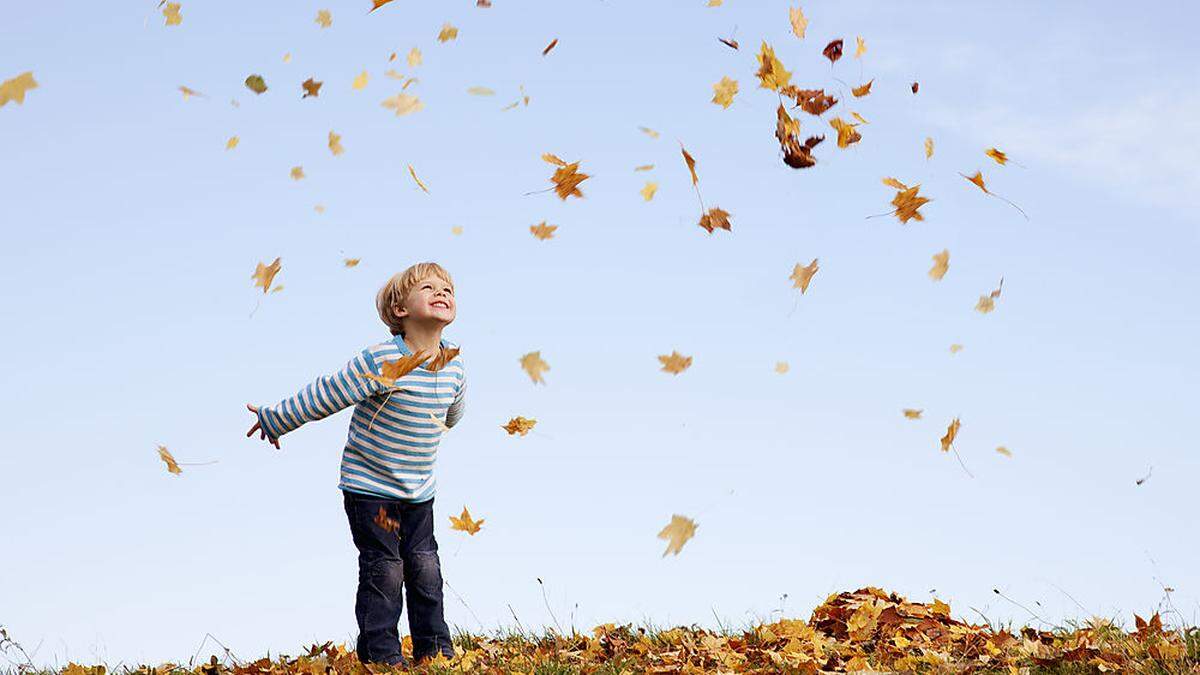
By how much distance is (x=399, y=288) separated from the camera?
630 cm

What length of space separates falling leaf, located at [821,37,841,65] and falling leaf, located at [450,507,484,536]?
311 cm

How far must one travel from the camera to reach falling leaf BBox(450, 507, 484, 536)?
20.2 feet

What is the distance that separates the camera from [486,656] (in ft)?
21.0

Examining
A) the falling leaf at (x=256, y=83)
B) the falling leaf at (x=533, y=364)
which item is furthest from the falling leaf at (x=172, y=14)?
the falling leaf at (x=533, y=364)

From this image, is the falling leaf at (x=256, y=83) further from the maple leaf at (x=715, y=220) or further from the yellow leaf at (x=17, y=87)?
the maple leaf at (x=715, y=220)

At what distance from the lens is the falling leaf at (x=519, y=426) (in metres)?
6.30

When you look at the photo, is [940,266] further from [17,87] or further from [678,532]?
[17,87]

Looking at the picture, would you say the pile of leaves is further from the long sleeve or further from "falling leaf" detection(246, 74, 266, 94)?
"falling leaf" detection(246, 74, 266, 94)

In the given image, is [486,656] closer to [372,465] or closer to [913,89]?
[372,465]

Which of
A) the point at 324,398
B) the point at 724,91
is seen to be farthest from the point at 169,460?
the point at 724,91

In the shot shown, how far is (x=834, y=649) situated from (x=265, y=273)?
3.60m

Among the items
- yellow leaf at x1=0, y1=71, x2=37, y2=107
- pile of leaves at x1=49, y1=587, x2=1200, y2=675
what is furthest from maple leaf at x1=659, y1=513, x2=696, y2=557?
yellow leaf at x1=0, y1=71, x2=37, y2=107

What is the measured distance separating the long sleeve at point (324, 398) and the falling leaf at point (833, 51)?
9.63ft

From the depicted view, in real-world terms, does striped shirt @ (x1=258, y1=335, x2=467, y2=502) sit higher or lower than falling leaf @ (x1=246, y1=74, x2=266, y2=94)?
lower
